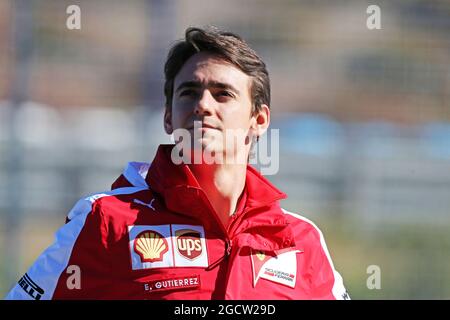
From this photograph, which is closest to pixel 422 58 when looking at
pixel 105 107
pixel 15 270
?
pixel 105 107

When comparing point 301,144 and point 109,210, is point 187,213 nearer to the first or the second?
point 109,210

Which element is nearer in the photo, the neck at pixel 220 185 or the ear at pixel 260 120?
the neck at pixel 220 185

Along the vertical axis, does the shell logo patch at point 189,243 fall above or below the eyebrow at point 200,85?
below

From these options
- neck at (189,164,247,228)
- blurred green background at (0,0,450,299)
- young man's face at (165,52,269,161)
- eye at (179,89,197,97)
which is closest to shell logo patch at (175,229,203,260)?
neck at (189,164,247,228)

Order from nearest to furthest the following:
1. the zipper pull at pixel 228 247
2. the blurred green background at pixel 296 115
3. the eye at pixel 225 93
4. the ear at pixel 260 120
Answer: the zipper pull at pixel 228 247, the eye at pixel 225 93, the ear at pixel 260 120, the blurred green background at pixel 296 115

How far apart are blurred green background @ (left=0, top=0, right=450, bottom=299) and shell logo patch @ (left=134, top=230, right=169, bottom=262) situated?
6.84 ft

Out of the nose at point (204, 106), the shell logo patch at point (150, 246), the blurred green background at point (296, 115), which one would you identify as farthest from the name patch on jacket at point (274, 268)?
the blurred green background at point (296, 115)

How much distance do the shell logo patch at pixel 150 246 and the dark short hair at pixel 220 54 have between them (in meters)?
0.44

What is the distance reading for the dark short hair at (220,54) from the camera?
7.82 ft

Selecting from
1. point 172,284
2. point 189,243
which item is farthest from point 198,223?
point 172,284

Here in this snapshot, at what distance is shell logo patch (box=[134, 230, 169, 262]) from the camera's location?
7.05ft

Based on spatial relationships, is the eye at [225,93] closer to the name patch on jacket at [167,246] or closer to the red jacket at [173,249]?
the red jacket at [173,249]

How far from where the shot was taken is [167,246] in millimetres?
2197

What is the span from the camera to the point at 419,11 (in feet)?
15.6
